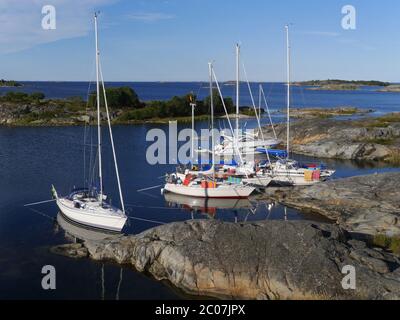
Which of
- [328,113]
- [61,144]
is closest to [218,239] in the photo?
[61,144]

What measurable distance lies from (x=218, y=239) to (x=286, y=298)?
419 centimetres

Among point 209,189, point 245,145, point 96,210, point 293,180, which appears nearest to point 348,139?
point 245,145

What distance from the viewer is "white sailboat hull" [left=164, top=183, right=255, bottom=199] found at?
37.2 m

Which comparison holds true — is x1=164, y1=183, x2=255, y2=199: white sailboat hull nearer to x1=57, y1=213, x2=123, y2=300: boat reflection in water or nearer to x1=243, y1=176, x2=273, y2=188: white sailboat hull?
x1=243, y1=176, x2=273, y2=188: white sailboat hull

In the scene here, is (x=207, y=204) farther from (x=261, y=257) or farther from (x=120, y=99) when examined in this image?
(x=120, y=99)

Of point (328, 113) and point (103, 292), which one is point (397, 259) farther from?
point (328, 113)

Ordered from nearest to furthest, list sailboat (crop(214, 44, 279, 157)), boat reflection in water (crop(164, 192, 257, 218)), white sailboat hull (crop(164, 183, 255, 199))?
boat reflection in water (crop(164, 192, 257, 218))
white sailboat hull (crop(164, 183, 255, 199))
sailboat (crop(214, 44, 279, 157))

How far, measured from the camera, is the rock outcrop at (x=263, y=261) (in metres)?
19.2

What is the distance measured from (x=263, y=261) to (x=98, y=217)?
1213 cm

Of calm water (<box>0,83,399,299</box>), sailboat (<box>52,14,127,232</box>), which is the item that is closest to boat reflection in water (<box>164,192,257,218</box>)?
calm water (<box>0,83,399,299</box>)

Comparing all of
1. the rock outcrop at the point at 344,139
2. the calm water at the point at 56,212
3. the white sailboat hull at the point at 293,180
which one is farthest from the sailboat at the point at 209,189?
the rock outcrop at the point at 344,139

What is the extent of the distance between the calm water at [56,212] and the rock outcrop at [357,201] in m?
1.70

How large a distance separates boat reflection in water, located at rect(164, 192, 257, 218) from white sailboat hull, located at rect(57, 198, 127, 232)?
23.4ft

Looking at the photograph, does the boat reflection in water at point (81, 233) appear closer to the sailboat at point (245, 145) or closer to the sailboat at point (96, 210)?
the sailboat at point (96, 210)
